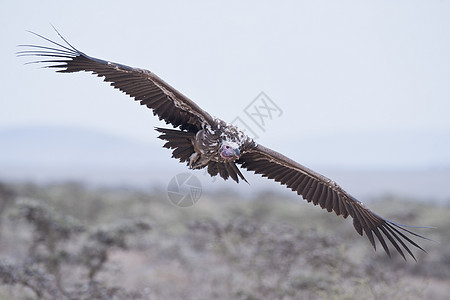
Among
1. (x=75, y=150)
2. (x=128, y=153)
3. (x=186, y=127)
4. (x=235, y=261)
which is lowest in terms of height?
(x=75, y=150)

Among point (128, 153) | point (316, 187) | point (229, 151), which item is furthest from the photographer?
point (128, 153)

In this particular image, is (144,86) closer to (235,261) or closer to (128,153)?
(235,261)

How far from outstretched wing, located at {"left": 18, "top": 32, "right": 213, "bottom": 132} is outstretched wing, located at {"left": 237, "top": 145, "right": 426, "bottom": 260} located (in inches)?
42.8

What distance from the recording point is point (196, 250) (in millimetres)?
17781

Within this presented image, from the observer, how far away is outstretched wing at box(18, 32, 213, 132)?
658 cm

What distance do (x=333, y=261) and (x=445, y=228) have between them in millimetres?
12911

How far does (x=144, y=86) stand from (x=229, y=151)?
1.35 metres

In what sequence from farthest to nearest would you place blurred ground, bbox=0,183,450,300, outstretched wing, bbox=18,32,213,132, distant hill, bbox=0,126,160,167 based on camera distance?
1. distant hill, bbox=0,126,160,167
2. blurred ground, bbox=0,183,450,300
3. outstretched wing, bbox=18,32,213,132

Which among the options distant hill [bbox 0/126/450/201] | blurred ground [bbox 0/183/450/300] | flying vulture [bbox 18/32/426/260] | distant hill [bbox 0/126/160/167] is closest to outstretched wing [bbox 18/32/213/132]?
flying vulture [bbox 18/32/426/260]

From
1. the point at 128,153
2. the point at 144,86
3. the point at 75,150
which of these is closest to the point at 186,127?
the point at 144,86

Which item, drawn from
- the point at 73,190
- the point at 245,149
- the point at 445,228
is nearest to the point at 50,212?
the point at 245,149

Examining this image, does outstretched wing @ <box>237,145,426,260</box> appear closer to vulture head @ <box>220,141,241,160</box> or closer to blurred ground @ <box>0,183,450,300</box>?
vulture head @ <box>220,141,241,160</box>

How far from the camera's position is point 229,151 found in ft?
22.8

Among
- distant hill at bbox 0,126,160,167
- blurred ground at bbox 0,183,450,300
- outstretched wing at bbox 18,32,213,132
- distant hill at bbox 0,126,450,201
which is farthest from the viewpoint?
distant hill at bbox 0,126,160,167
